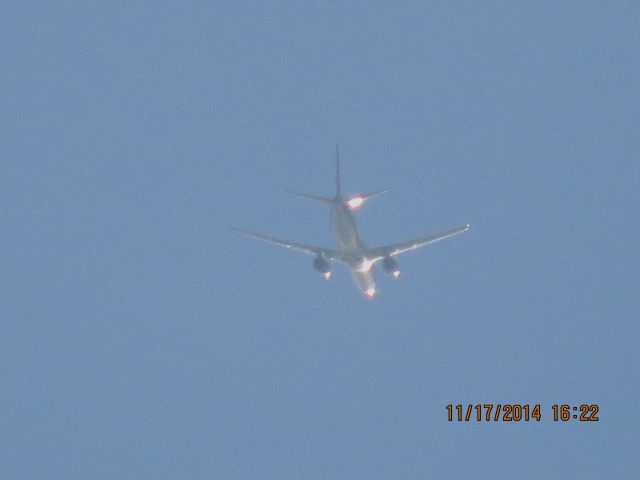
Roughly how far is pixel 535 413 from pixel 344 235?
26825 mm

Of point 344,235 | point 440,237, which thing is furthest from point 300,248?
point 440,237

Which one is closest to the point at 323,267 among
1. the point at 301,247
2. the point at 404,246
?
the point at 301,247

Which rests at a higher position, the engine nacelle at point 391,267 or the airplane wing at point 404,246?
the airplane wing at point 404,246

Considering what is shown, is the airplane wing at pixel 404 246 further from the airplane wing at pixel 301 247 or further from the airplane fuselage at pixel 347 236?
the airplane wing at pixel 301 247

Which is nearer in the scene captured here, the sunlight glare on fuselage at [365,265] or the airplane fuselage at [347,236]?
the airplane fuselage at [347,236]

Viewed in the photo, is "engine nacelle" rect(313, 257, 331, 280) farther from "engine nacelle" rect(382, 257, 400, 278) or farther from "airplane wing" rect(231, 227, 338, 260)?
"engine nacelle" rect(382, 257, 400, 278)

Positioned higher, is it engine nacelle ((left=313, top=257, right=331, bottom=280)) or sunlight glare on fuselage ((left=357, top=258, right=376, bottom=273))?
sunlight glare on fuselage ((left=357, top=258, right=376, bottom=273))

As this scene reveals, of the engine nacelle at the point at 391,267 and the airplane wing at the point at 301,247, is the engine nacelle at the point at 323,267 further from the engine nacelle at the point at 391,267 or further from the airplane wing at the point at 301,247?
the engine nacelle at the point at 391,267

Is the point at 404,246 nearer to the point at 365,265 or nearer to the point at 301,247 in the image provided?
the point at 365,265

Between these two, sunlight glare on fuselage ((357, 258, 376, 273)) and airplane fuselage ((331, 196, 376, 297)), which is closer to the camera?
airplane fuselage ((331, 196, 376, 297))

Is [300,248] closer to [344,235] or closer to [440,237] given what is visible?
[344,235]

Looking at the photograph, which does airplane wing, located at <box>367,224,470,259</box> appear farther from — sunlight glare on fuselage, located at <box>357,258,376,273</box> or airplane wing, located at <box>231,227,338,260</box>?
airplane wing, located at <box>231,227,338,260</box>

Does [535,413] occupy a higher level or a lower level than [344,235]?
lower

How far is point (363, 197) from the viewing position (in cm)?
8944
